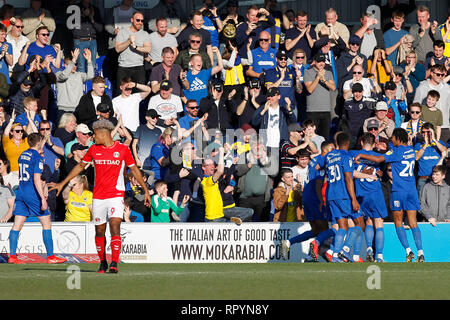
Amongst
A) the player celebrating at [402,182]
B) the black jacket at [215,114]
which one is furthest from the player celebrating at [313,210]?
the black jacket at [215,114]

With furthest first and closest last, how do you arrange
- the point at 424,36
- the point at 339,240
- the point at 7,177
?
the point at 424,36, the point at 7,177, the point at 339,240

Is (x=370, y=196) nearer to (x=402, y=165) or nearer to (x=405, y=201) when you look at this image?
(x=405, y=201)

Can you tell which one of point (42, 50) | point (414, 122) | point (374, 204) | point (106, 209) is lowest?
point (374, 204)

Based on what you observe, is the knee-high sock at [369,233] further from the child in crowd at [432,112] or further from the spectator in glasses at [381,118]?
the child in crowd at [432,112]

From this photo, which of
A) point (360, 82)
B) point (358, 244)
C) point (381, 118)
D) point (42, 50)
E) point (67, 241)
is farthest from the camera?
point (360, 82)

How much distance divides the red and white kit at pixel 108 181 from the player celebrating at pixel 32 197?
2.91 m

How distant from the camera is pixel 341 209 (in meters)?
15.3

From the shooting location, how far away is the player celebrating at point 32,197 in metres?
14.9

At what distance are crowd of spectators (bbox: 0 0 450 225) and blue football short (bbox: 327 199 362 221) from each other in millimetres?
1680

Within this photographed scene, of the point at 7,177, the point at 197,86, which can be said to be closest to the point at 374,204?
the point at 197,86

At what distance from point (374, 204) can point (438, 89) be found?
5438 mm

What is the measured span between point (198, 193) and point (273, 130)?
228 cm

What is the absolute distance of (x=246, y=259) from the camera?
1711cm
